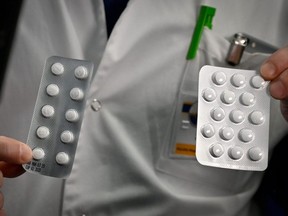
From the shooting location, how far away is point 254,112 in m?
0.43

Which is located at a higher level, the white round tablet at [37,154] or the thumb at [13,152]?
the thumb at [13,152]

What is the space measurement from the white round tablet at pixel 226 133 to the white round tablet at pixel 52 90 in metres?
0.19

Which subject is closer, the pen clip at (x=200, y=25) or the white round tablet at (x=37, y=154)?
the white round tablet at (x=37, y=154)

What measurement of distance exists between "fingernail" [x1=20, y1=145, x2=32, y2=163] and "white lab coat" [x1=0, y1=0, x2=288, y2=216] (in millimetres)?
114

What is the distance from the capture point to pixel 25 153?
0.39 m

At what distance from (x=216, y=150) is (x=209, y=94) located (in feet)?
0.21

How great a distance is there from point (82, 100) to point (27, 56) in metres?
0.14

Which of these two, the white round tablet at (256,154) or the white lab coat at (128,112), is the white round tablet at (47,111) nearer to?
the white lab coat at (128,112)

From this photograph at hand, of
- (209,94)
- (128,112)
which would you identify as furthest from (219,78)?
(128,112)

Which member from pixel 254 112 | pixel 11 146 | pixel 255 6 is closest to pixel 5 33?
pixel 11 146

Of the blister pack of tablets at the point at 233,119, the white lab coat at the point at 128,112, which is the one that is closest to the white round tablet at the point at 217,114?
the blister pack of tablets at the point at 233,119

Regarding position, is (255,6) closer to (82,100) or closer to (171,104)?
(171,104)

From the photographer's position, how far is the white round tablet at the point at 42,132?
16.3 inches

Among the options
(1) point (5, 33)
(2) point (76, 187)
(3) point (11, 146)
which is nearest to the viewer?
(1) point (5, 33)
